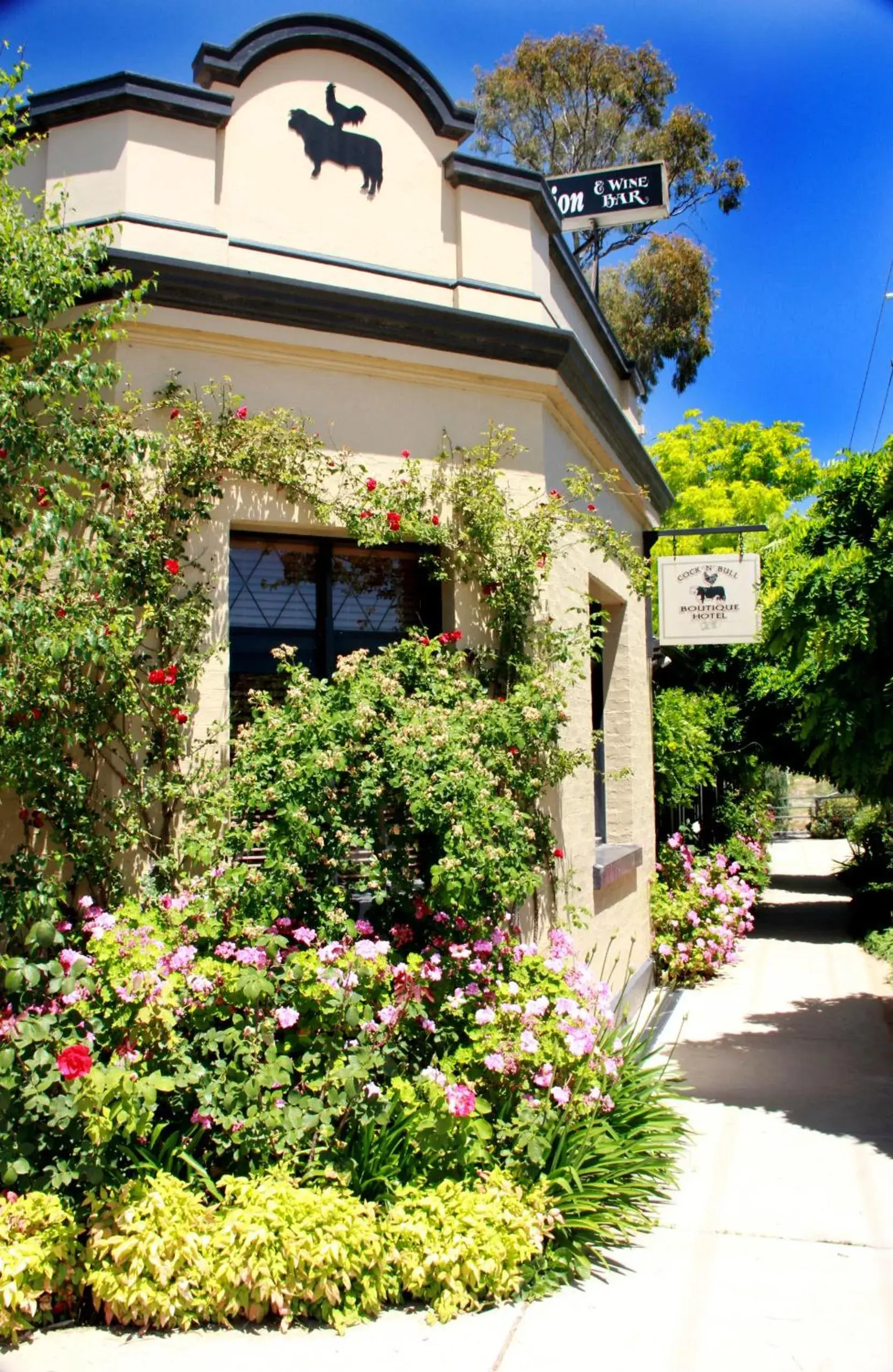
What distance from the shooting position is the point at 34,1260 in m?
3.64

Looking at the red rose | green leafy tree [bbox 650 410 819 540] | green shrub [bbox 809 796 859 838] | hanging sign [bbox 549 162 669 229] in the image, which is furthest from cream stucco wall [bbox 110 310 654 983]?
green shrub [bbox 809 796 859 838]

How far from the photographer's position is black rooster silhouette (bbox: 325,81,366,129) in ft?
20.7

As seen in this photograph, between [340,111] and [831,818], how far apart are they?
32.8 m

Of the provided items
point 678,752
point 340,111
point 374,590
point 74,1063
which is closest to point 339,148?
point 340,111

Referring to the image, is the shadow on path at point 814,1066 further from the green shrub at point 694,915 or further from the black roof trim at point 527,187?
the black roof trim at point 527,187

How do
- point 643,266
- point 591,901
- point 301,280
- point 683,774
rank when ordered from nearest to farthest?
1. point 301,280
2. point 591,901
3. point 683,774
4. point 643,266

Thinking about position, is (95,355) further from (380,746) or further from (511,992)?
(511,992)

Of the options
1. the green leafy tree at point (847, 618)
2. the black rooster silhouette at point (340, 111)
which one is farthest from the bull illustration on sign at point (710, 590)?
the black rooster silhouette at point (340, 111)

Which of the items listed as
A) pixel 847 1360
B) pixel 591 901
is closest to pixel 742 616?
pixel 591 901

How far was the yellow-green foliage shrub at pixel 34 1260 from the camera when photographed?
11.8 ft

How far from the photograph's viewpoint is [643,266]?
2433 cm

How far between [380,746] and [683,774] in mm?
6542

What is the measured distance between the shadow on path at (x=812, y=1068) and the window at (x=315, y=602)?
3244 millimetres

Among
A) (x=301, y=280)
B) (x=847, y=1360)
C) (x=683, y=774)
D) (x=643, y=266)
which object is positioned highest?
(x=643, y=266)
